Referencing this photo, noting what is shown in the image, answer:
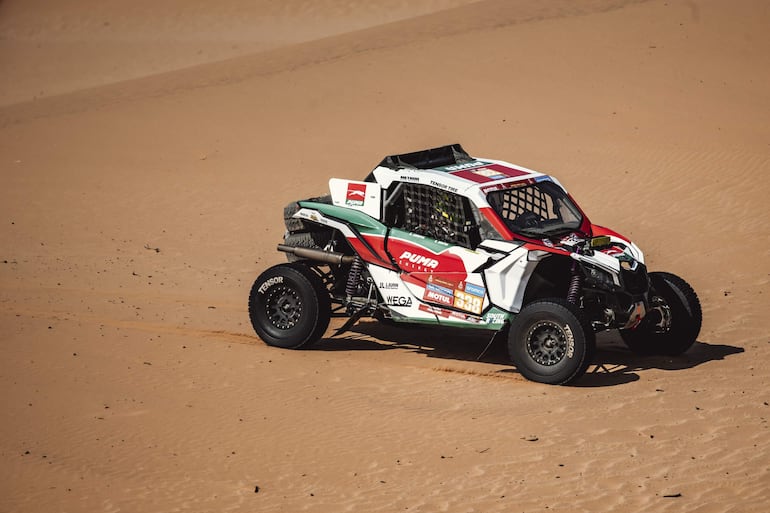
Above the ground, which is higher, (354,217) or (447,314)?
(354,217)

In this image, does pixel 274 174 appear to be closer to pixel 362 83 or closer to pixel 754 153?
pixel 362 83

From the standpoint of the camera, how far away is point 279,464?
28.2ft

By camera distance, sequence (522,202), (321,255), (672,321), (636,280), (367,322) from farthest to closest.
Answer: (367,322), (321,255), (522,202), (672,321), (636,280)

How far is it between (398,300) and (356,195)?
1250 millimetres

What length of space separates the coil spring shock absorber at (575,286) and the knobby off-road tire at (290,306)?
2635 millimetres

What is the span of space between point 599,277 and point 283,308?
11.4ft

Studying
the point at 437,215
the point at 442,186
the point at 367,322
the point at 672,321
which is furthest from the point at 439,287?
the point at 367,322

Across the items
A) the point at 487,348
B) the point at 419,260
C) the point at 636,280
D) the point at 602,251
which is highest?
the point at 602,251

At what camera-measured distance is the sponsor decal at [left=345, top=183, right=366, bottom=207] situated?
11.4 m

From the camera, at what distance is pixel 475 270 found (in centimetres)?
1052

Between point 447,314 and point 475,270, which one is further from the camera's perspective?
point 447,314

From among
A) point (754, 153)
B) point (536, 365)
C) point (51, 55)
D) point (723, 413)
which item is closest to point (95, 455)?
point (536, 365)

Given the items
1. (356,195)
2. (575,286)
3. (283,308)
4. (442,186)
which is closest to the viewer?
(575,286)

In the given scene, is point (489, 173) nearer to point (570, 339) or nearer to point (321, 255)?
point (321, 255)
